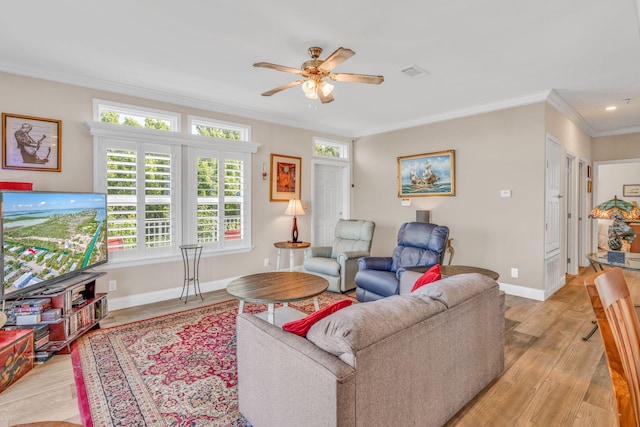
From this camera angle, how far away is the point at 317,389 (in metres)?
1.23

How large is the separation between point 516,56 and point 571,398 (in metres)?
2.89

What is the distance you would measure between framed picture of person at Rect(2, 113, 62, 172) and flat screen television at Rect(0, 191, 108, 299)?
624mm

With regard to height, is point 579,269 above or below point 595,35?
below

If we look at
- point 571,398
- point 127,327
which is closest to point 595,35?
point 571,398

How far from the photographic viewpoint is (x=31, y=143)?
326cm

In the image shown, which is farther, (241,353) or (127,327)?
(127,327)

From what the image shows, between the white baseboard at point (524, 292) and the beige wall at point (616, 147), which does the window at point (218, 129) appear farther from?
the beige wall at point (616, 147)

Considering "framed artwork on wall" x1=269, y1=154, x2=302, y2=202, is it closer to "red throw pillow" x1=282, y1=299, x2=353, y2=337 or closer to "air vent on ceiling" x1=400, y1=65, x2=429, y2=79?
"air vent on ceiling" x1=400, y1=65, x2=429, y2=79

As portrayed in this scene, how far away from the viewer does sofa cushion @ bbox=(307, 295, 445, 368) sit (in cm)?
127

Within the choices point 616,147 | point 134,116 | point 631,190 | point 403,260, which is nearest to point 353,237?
point 403,260

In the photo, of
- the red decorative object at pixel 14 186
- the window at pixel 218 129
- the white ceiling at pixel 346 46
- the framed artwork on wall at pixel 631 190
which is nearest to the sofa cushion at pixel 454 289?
the white ceiling at pixel 346 46

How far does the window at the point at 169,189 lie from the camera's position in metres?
3.73

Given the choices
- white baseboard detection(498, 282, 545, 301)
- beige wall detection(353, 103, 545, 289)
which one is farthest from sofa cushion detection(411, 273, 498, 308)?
beige wall detection(353, 103, 545, 289)

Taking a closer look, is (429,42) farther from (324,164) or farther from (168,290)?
(168,290)
